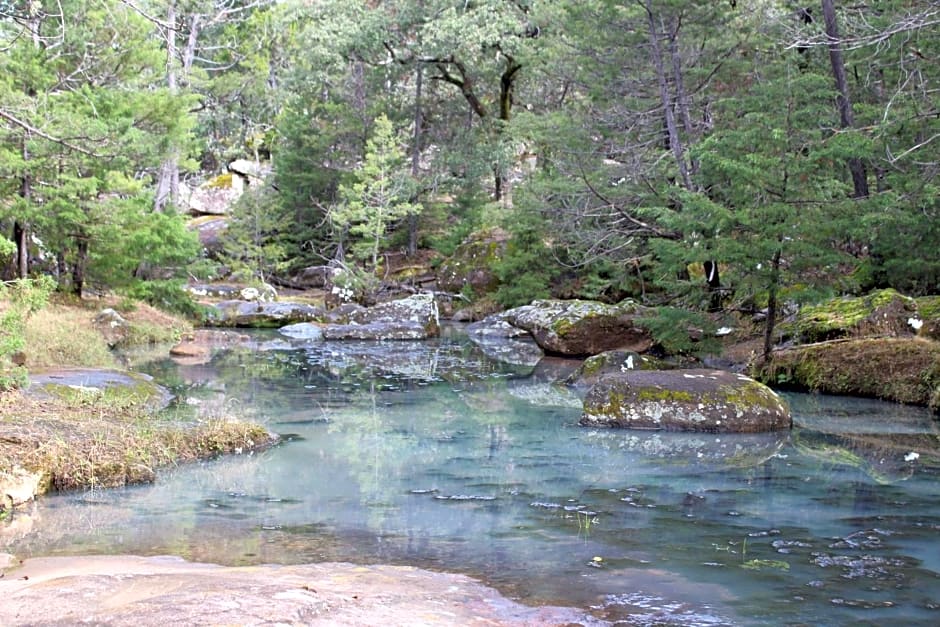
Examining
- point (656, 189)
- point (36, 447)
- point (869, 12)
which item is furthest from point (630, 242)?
point (36, 447)

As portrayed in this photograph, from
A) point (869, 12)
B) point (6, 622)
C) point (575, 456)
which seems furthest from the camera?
point (869, 12)

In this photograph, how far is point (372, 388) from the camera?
14828mm

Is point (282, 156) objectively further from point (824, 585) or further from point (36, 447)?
point (824, 585)

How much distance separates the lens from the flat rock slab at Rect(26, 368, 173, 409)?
10.7m

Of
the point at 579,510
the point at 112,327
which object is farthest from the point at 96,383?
the point at 112,327

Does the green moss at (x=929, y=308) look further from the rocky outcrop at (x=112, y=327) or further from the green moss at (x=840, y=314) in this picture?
the rocky outcrop at (x=112, y=327)

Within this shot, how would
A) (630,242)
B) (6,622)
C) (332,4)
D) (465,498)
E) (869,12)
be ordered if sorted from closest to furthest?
(6,622) < (465,498) < (869,12) < (630,242) < (332,4)

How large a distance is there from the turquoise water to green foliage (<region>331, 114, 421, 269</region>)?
18855 mm

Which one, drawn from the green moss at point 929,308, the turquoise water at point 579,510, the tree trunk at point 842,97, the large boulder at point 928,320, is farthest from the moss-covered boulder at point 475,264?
the turquoise water at point 579,510

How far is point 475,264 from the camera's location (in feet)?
97.0

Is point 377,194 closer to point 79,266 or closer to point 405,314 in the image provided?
point 405,314

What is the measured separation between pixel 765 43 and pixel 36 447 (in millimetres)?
16495

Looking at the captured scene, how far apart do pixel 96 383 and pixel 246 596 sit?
319 inches

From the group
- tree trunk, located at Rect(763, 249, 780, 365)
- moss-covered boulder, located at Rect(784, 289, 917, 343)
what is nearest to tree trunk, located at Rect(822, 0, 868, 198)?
moss-covered boulder, located at Rect(784, 289, 917, 343)
